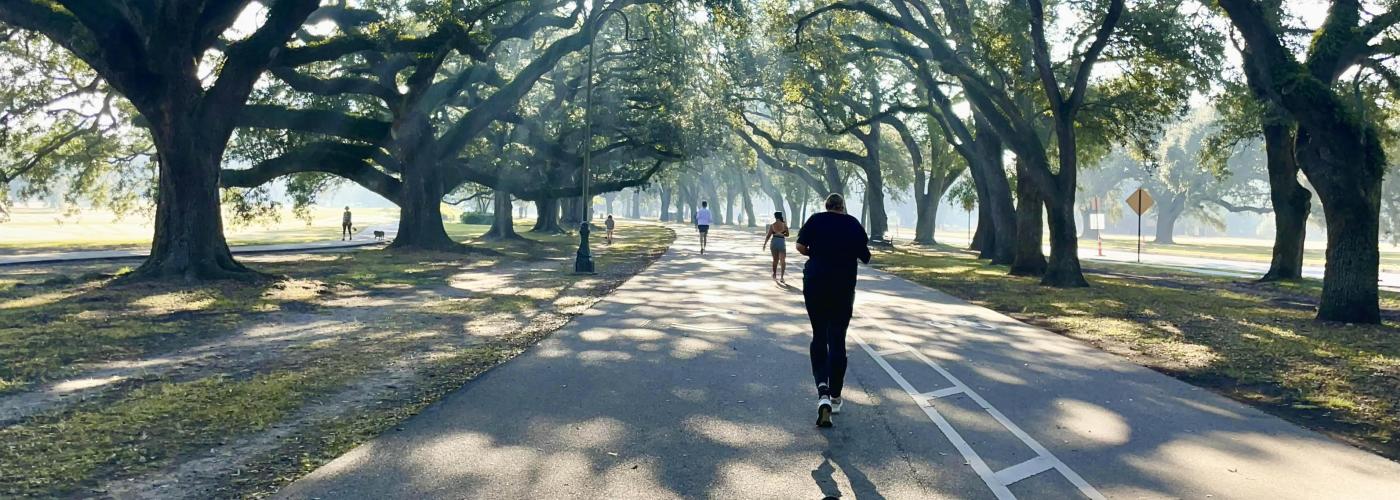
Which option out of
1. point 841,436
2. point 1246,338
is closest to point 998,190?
point 1246,338

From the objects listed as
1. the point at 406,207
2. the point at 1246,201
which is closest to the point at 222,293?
the point at 406,207

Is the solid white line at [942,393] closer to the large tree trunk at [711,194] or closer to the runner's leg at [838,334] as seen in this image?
the runner's leg at [838,334]

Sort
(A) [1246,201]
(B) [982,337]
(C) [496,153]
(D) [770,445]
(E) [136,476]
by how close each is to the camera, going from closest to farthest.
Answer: (E) [136,476] → (D) [770,445] → (B) [982,337] → (C) [496,153] → (A) [1246,201]

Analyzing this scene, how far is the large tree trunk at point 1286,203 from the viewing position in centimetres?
2428

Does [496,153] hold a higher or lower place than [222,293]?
higher

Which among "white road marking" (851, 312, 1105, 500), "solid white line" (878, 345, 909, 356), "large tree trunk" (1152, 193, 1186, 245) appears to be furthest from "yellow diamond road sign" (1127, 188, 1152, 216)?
"large tree trunk" (1152, 193, 1186, 245)

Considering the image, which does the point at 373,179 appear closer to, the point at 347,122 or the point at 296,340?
the point at 347,122

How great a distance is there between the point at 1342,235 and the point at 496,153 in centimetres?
3071

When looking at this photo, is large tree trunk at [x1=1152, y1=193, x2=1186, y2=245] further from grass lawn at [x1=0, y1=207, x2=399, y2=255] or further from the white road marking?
the white road marking

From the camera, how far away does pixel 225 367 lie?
969 centimetres

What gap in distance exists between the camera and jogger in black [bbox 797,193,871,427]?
7.48m

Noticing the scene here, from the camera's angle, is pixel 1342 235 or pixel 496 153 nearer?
pixel 1342 235

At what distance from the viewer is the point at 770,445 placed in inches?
253

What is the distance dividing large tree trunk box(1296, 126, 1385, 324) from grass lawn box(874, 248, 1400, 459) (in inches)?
20.6
